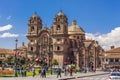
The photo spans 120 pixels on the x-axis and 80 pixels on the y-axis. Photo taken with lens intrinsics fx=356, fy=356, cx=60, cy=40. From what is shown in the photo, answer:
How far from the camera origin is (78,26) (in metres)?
140

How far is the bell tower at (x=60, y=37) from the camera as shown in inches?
4651

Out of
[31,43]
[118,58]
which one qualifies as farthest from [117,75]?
[31,43]

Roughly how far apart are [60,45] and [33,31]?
44.3 feet

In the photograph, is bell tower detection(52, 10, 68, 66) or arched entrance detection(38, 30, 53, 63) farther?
arched entrance detection(38, 30, 53, 63)

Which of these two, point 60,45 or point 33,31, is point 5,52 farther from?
point 60,45

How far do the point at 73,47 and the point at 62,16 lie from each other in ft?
39.6

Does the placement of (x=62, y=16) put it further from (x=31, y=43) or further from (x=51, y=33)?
(x=31, y=43)

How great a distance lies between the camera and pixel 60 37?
394 feet

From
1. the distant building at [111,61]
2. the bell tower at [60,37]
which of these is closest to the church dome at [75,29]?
the bell tower at [60,37]

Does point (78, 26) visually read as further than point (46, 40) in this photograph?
Yes

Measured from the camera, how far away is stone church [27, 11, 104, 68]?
4710 inches

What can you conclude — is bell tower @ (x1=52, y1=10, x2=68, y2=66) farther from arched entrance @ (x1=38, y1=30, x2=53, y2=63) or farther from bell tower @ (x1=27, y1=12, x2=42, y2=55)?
bell tower @ (x1=27, y1=12, x2=42, y2=55)

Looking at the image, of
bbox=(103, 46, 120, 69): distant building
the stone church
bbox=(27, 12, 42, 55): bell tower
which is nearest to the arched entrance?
the stone church

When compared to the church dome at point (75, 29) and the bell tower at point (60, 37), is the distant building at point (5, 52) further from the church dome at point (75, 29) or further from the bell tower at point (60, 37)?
the bell tower at point (60, 37)
